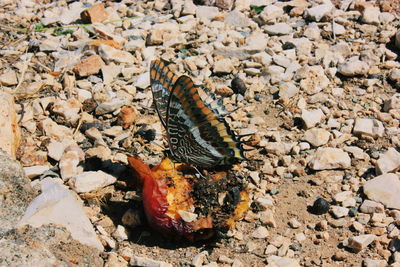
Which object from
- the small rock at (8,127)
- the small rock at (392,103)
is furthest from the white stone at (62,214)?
the small rock at (392,103)

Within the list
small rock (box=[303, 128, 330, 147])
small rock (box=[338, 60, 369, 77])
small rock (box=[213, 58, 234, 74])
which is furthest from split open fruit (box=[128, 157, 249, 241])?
small rock (box=[338, 60, 369, 77])

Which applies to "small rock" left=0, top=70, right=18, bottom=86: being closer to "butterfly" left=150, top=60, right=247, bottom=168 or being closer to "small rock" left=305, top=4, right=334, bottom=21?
"butterfly" left=150, top=60, right=247, bottom=168

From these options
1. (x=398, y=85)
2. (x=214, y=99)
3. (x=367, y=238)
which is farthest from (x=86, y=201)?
(x=398, y=85)

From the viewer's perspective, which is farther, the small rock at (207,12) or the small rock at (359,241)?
the small rock at (207,12)

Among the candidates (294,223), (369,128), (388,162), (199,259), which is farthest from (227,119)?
(199,259)

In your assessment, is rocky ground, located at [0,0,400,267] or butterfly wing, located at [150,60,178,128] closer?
rocky ground, located at [0,0,400,267]

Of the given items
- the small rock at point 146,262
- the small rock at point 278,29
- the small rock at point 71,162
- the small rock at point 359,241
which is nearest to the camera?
the small rock at point 146,262

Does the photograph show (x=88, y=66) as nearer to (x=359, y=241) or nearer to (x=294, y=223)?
(x=294, y=223)

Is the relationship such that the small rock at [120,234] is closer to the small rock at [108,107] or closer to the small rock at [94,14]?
the small rock at [108,107]
